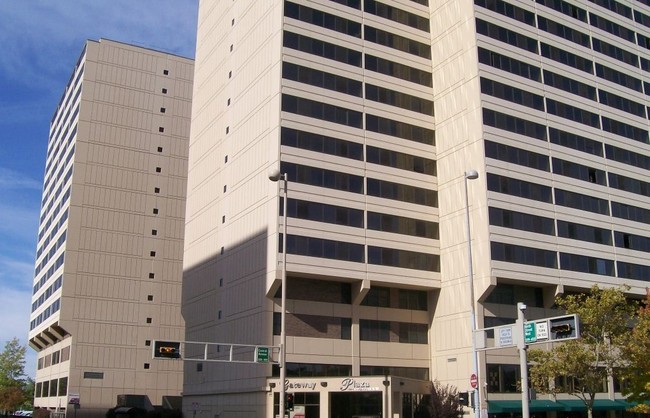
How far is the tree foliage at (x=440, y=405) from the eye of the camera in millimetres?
54688

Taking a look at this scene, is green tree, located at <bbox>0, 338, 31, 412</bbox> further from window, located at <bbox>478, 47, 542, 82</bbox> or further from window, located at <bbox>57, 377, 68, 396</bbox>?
window, located at <bbox>478, 47, 542, 82</bbox>

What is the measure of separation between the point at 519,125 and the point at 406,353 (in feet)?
72.6

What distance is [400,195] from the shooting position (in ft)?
212

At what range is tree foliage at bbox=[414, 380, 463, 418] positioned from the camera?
179 feet

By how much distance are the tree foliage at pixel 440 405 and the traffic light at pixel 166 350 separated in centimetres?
2263

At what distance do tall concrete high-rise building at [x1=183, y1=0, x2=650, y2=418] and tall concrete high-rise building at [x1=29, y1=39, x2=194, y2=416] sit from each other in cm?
2453

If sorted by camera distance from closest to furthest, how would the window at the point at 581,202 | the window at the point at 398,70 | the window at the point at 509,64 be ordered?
1. the window at the point at 509,64
2. the window at the point at 581,202
3. the window at the point at 398,70

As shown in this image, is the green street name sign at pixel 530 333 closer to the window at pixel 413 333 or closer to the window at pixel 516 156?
the window at pixel 413 333

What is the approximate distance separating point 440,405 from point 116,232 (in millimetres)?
56797

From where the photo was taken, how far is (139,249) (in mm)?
98562

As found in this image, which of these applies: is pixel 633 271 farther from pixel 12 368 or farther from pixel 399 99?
pixel 12 368

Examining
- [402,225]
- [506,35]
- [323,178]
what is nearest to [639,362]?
[402,225]

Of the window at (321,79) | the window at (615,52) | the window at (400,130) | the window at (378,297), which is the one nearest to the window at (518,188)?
the window at (400,130)

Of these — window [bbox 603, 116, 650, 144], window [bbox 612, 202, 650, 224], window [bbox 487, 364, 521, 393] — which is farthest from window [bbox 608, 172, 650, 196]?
window [bbox 487, 364, 521, 393]
